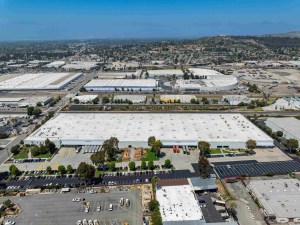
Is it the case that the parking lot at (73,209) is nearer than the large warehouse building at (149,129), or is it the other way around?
the parking lot at (73,209)

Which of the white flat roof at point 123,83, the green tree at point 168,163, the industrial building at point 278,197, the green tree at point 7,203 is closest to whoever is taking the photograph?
the industrial building at point 278,197

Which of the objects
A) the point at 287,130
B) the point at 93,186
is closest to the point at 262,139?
the point at 287,130

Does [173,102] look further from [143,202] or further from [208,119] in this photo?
[143,202]

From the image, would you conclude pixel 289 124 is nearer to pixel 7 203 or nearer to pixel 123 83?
pixel 7 203

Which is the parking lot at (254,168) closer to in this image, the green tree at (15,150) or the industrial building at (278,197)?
the industrial building at (278,197)

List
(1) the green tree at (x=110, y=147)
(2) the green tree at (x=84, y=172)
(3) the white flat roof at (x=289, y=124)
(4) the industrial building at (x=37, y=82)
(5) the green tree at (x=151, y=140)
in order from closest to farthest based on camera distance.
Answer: (2) the green tree at (x=84, y=172) → (1) the green tree at (x=110, y=147) → (5) the green tree at (x=151, y=140) → (3) the white flat roof at (x=289, y=124) → (4) the industrial building at (x=37, y=82)

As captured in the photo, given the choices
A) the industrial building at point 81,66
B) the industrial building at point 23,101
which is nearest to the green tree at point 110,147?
the industrial building at point 23,101

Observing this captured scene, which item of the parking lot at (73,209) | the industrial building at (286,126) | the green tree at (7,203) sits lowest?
the parking lot at (73,209)
